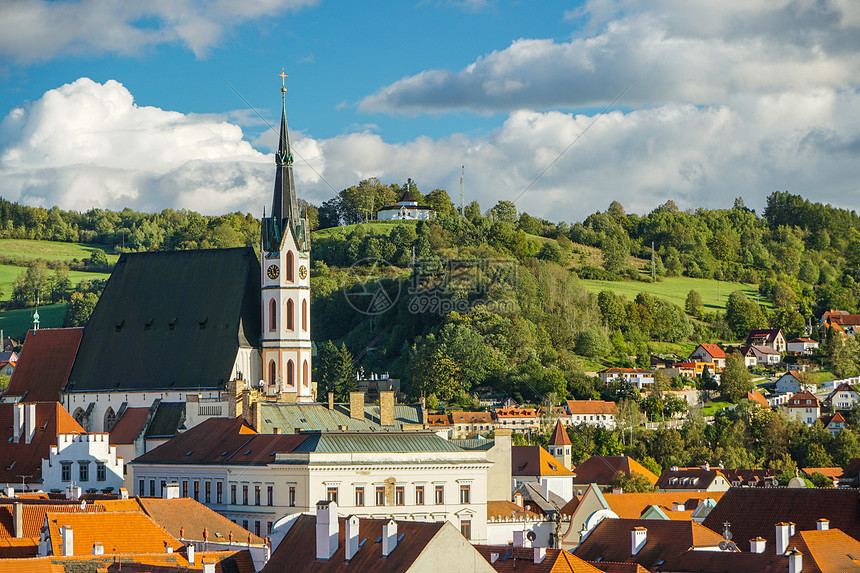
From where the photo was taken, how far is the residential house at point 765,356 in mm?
151625

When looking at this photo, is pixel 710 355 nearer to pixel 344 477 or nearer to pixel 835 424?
pixel 835 424

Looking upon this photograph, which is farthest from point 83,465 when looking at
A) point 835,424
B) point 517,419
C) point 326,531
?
point 835,424

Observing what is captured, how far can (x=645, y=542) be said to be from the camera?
51.0m

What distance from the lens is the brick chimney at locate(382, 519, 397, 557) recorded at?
37.5 metres

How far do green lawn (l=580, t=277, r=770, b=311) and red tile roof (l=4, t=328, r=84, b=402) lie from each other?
3259 inches

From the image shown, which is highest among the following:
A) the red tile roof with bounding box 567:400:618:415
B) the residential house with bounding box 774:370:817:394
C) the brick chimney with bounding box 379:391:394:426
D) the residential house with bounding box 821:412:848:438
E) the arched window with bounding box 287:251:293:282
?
the arched window with bounding box 287:251:293:282

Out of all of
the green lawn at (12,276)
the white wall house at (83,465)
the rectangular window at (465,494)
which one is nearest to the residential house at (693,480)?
the rectangular window at (465,494)

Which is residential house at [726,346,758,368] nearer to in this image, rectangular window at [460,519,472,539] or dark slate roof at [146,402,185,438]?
dark slate roof at [146,402,185,438]

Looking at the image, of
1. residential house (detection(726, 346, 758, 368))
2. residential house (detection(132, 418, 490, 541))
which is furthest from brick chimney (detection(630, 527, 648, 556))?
residential house (detection(726, 346, 758, 368))

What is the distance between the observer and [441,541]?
3709 cm

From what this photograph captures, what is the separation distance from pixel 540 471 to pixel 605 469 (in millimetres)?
10232

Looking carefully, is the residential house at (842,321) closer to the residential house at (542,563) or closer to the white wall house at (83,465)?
the white wall house at (83,465)

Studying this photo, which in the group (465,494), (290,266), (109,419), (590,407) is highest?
(290,266)
